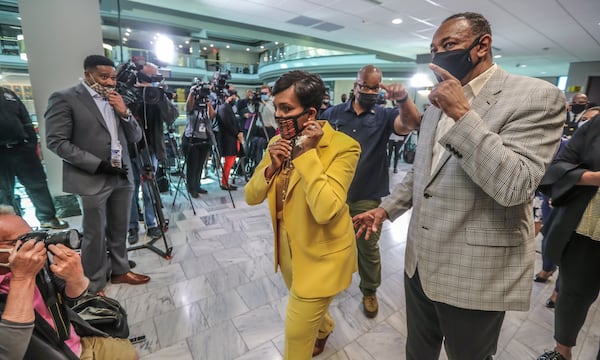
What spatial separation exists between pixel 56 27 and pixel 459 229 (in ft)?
15.1

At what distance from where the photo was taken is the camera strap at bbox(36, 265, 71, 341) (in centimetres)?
103

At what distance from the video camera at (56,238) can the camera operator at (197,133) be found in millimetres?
3158

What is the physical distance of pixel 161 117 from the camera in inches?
129

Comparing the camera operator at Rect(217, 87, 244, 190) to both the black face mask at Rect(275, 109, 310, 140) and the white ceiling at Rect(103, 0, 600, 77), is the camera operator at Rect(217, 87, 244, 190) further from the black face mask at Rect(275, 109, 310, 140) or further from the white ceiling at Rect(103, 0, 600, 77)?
the black face mask at Rect(275, 109, 310, 140)

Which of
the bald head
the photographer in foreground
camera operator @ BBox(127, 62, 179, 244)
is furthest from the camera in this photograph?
camera operator @ BBox(127, 62, 179, 244)

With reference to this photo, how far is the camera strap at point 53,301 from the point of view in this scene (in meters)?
1.03

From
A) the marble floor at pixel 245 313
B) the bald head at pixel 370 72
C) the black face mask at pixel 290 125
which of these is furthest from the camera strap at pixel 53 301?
the bald head at pixel 370 72

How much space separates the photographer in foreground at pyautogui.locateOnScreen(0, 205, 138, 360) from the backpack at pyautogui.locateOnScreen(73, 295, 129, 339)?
0.29 m

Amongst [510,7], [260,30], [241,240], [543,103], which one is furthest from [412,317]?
[260,30]

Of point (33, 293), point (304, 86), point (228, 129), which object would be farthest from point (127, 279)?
point (228, 129)

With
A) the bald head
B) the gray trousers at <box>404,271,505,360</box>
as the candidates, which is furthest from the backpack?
the bald head

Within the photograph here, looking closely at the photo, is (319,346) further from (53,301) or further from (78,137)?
(78,137)

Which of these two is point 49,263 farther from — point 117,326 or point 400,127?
point 400,127

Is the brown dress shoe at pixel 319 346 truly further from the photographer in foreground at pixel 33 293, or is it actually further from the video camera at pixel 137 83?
the video camera at pixel 137 83
